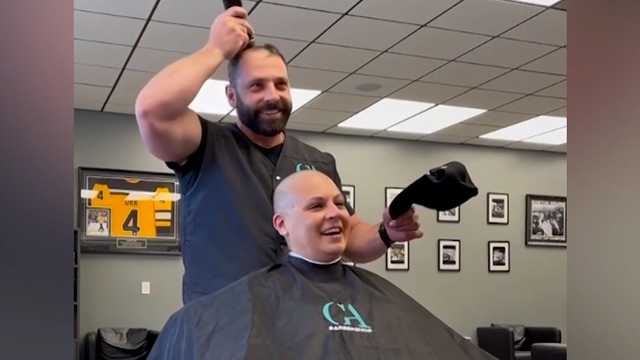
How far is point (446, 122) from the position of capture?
7566 millimetres

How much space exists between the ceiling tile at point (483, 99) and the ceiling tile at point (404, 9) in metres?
1.93

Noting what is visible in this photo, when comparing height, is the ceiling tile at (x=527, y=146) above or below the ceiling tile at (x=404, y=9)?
below

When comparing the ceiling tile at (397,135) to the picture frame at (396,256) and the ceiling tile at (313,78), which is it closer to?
the picture frame at (396,256)

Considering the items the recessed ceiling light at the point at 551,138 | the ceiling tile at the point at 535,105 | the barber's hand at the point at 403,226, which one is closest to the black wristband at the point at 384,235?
the barber's hand at the point at 403,226

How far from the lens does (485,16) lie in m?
4.58

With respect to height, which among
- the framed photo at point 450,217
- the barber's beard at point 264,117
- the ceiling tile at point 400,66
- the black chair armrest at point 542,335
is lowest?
the black chair armrest at point 542,335

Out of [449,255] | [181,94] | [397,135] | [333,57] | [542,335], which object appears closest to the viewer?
[181,94]

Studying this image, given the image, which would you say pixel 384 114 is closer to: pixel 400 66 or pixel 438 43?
pixel 400 66

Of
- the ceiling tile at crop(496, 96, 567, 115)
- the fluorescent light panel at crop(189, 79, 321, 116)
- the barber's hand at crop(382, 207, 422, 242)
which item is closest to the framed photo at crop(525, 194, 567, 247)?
the ceiling tile at crop(496, 96, 567, 115)

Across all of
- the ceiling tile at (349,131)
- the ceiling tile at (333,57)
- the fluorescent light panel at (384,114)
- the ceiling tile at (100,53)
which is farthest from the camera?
the ceiling tile at (349,131)

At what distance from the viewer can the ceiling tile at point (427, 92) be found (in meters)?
6.20

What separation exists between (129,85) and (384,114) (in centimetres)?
248

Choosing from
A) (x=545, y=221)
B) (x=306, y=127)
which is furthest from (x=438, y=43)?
(x=545, y=221)
